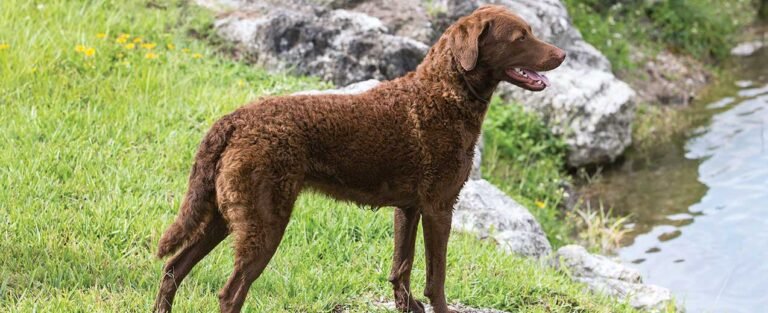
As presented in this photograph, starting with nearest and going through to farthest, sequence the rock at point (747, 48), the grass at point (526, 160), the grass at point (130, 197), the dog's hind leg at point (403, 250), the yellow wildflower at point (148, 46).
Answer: the dog's hind leg at point (403, 250)
the grass at point (130, 197)
the yellow wildflower at point (148, 46)
the grass at point (526, 160)
the rock at point (747, 48)

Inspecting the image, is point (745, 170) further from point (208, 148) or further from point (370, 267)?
point (208, 148)

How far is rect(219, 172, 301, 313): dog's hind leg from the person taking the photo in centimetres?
455

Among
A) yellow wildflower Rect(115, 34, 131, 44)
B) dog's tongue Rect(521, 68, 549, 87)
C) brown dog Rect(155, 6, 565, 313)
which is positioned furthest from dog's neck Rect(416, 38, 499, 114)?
yellow wildflower Rect(115, 34, 131, 44)

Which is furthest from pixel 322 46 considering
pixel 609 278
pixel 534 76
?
pixel 534 76

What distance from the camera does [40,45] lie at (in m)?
8.24

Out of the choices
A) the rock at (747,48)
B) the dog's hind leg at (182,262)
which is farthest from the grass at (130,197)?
the rock at (747,48)

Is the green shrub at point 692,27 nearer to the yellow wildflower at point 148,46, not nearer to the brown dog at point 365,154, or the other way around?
the yellow wildflower at point 148,46

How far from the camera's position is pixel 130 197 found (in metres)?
6.34

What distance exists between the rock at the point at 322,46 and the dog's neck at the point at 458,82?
3.99m

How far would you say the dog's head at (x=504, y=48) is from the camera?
4.94 meters

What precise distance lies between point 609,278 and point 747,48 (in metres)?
8.60

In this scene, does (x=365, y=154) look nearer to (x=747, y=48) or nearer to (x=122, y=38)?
(x=122, y=38)

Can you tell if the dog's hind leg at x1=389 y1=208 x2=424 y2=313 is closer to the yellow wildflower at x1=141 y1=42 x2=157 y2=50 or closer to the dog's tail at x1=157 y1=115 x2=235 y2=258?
the dog's tail at x1=157 y1=115 x2=235 y2=258

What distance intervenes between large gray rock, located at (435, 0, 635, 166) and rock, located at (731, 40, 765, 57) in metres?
4.78
